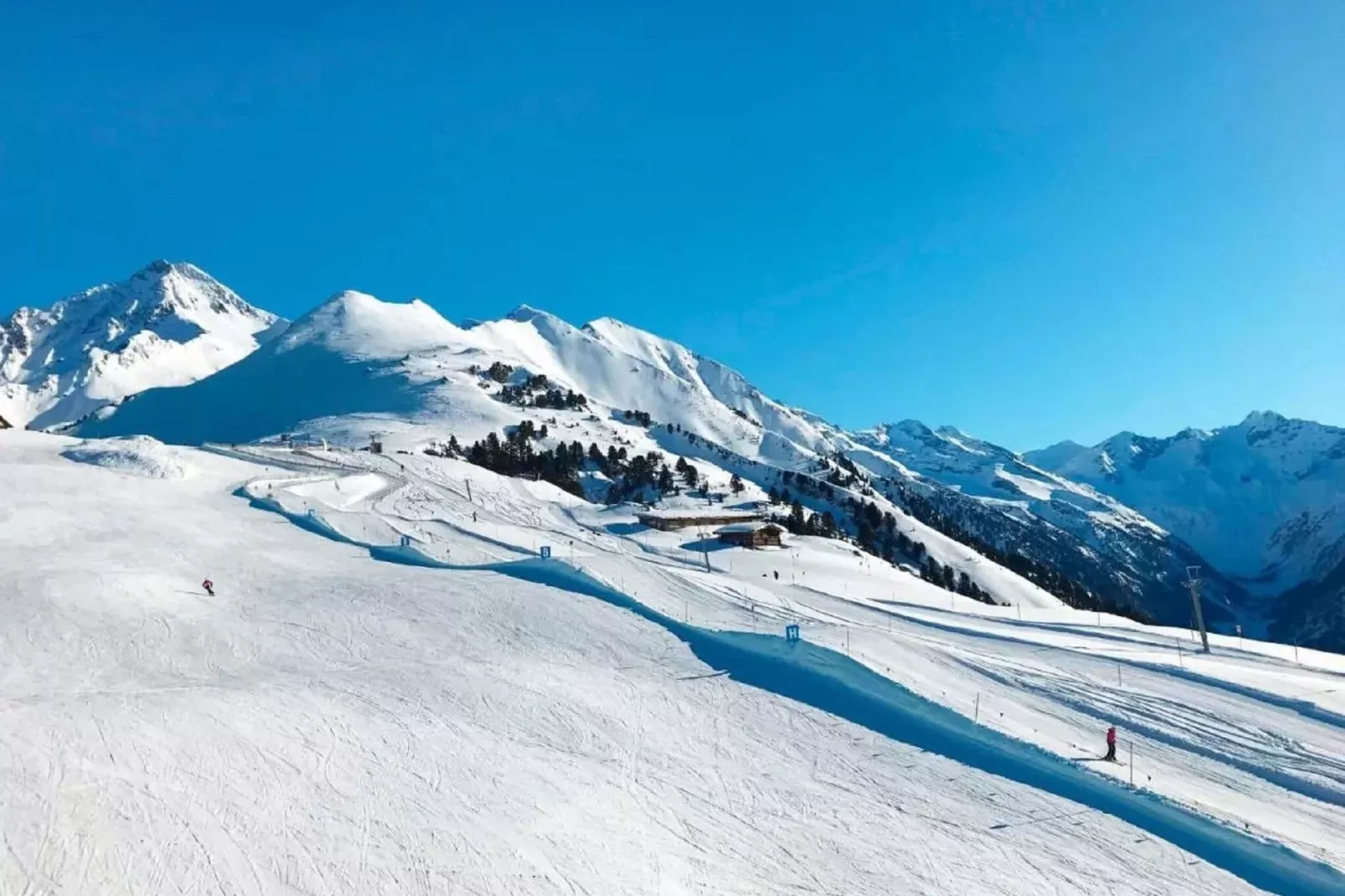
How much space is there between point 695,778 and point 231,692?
42.7 feet

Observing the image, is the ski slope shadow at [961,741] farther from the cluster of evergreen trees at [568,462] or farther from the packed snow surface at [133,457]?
the cluster of evergreen trees at [568,462]

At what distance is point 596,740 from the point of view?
70.3 ft

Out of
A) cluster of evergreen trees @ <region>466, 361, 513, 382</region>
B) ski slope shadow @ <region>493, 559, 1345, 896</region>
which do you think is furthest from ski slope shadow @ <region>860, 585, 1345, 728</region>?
cluster of evergreen trees @ <region>466, 361, 513, 382</region>

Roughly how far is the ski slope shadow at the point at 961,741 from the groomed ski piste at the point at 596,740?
83 mm

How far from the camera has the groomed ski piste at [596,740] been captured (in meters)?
15.9

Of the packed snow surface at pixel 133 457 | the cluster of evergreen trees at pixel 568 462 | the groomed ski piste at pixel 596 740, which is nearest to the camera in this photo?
the groomed ski piste at pixel 596 740

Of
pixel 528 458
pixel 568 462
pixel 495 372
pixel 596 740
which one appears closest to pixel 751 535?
pixel 596 740

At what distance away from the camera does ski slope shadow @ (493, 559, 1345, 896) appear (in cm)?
1700

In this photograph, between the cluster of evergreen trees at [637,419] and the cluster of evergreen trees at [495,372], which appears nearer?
the cluster of evergreen trees at [495,372]

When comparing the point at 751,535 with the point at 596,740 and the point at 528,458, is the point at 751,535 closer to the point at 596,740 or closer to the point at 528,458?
the point at 596,740

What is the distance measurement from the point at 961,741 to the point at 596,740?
973 centimetres

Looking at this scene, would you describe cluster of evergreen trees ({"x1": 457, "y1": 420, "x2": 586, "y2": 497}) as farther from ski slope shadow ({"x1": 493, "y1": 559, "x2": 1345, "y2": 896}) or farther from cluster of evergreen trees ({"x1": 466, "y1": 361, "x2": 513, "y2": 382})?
ski slope shadow ({"x1": 493, "y1": 559, "x2": 1345, "y2": 896})

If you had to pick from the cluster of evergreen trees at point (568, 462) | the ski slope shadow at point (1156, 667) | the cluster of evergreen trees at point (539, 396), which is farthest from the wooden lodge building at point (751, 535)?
the cluster of evergreen trees at point (539, 396)

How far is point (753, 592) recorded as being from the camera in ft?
140
